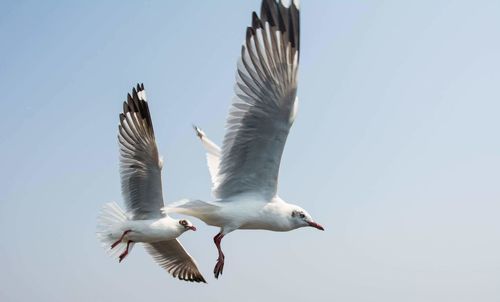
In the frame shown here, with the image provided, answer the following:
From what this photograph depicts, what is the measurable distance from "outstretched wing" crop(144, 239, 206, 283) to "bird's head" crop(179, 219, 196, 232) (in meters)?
0.78

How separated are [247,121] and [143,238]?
12.6 feet

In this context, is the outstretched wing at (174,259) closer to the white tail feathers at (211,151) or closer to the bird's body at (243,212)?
the white tail feathers at (211,151)

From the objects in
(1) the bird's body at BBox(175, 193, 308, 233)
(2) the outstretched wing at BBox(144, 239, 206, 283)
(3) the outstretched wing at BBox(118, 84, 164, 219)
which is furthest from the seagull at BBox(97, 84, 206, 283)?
(1) the bird's body at BBox(175, 193, 308, 233)

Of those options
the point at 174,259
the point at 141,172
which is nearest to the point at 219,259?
the point at 141,172

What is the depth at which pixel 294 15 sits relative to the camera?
7266 millimetres

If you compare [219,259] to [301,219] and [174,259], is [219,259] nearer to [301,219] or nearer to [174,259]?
[301,219]

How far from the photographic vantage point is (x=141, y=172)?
1060 cm

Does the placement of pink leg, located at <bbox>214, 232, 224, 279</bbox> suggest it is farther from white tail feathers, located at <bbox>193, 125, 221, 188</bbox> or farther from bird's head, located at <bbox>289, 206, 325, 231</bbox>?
white tail feathers, located at <bbox>193, 125, 221, 188</bbox>

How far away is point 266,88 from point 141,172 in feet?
12.6

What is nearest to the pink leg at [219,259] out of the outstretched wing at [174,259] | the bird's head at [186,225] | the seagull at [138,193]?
the seagull at [138,193]

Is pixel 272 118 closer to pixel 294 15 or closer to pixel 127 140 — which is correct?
pixel 294 15

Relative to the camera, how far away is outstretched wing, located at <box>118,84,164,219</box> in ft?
34.6

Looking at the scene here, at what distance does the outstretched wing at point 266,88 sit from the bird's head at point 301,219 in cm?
61

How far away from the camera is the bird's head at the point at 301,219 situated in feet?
25.9
